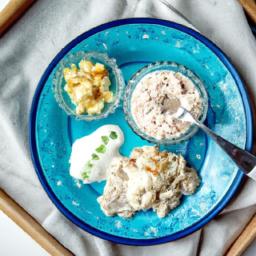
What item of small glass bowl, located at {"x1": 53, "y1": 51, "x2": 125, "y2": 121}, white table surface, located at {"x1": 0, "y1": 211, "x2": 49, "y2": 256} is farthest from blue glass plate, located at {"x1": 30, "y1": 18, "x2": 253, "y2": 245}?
white table surface, located at {"x1": 0, "y1": 211, "x2": 49, "y2": 256}

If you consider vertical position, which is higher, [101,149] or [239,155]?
[101,149]

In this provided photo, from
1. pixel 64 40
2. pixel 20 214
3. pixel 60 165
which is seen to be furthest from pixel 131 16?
pixel 20 214

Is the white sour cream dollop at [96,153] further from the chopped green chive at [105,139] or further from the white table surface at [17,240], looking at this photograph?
the white table surface at [17,240]

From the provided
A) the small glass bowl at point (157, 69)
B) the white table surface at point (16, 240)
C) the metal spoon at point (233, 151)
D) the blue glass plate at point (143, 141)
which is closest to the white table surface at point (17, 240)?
the white table surface at point (16, 240)

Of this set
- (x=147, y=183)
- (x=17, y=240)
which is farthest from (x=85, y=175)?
(x=17, y=240)

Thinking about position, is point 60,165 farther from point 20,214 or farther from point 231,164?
point 231,164

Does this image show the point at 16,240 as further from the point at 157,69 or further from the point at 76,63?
the point at 157,69

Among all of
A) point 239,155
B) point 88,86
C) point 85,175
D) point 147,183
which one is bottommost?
point 239,155
